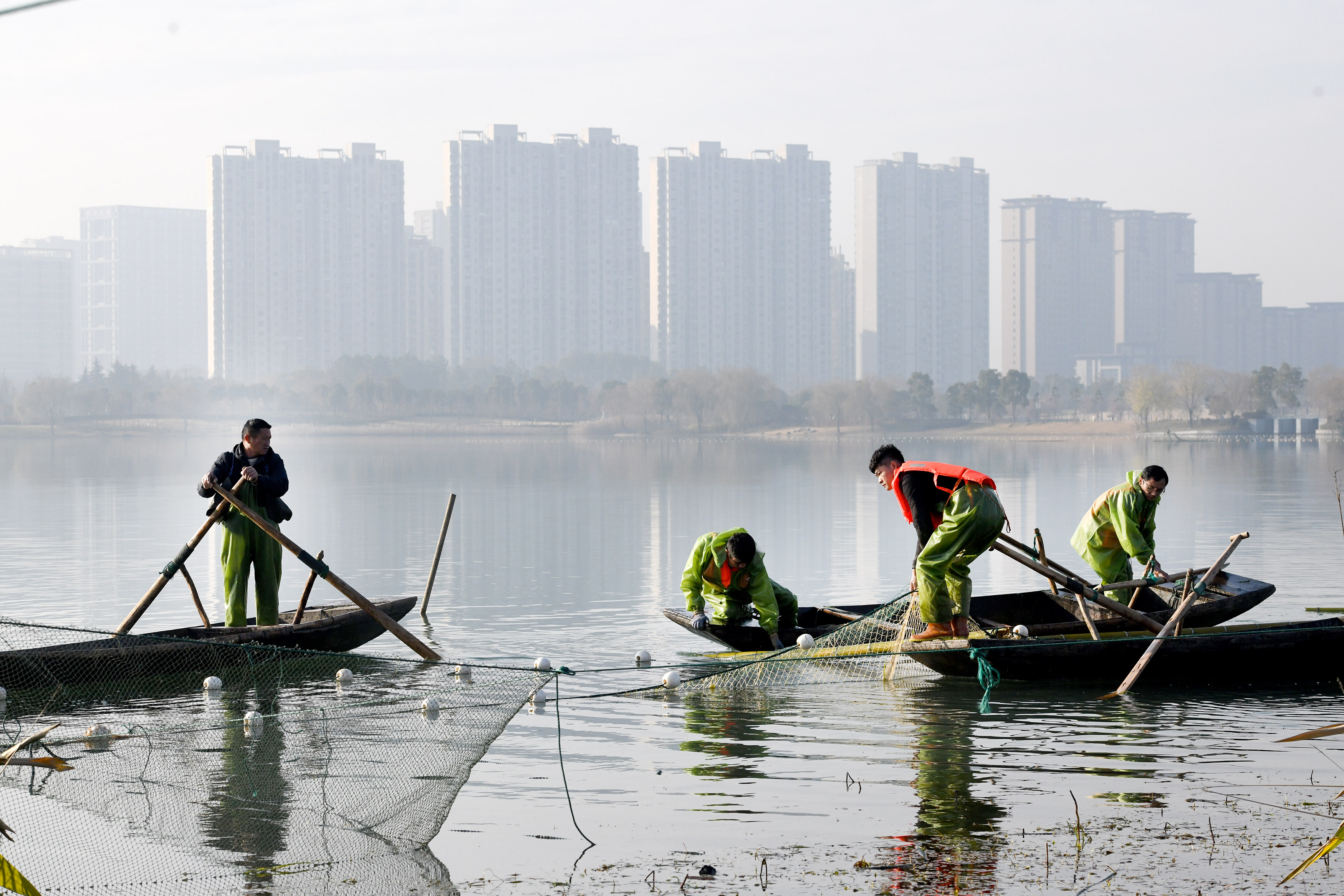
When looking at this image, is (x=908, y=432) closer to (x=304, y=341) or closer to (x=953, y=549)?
(x=304, y=341)

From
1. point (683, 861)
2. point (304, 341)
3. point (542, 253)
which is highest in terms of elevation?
point (542, 253)

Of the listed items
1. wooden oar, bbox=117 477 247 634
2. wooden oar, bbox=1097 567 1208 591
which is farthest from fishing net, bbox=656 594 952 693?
wooden oar, bbox=117 477 247 634

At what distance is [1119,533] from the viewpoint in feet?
38.3

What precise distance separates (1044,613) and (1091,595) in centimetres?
177

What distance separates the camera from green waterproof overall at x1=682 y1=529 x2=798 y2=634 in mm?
11531

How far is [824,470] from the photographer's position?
52.3 meters

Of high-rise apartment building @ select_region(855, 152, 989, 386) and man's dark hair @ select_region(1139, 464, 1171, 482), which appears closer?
man's dark hair @ select_region(1139, 464, 1171, 482)

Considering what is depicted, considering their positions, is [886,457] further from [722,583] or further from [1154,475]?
[1154,475]

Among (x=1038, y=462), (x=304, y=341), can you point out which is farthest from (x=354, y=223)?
(x=1038, y=462)

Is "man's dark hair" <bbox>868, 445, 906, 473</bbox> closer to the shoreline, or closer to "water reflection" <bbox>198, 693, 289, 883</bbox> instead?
"water reflection" <bbox>198, 693, 289, 883</bbox>

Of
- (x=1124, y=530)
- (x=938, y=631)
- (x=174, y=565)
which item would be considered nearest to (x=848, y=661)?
(x=938, y=631)

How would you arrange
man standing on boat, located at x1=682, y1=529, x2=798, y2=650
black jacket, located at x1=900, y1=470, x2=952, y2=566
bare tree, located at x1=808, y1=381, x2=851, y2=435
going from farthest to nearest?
bare tree, located at x1=808, y1=381, x2=851, y2=435 → man standing on boat, located at x1=682, y1=529, x2=798, y2=650 → black jacket, located at x1=900, y1=470, x2=952, y2=566

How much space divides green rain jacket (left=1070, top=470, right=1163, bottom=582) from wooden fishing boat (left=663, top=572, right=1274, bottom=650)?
39 centimetres

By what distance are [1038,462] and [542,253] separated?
117219mm
